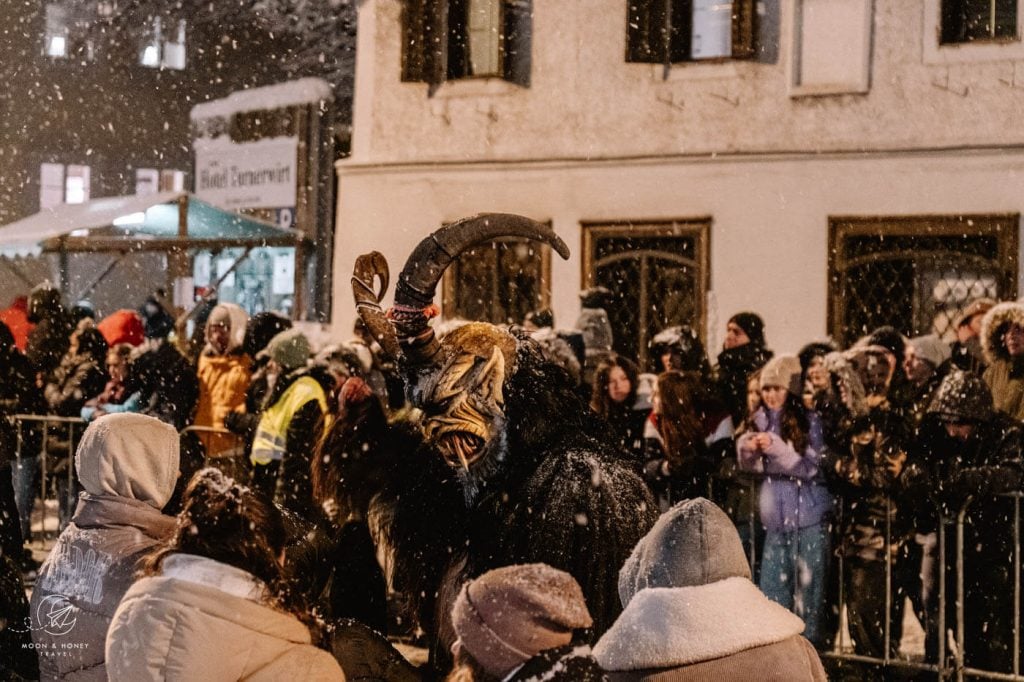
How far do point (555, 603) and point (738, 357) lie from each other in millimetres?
5873

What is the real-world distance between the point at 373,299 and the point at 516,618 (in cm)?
179

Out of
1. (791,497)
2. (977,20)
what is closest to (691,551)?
(791,497)

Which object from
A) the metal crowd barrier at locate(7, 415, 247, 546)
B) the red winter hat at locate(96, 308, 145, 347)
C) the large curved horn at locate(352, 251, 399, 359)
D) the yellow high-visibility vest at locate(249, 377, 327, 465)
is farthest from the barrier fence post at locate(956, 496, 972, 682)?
the red winter hat at locate(96, 308, 145, 347)

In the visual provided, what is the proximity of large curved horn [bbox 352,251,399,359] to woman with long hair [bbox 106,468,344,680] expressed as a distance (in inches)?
38.7

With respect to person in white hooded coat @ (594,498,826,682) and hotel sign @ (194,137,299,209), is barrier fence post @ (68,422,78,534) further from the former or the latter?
hotel sign @ (194,137,299,209)

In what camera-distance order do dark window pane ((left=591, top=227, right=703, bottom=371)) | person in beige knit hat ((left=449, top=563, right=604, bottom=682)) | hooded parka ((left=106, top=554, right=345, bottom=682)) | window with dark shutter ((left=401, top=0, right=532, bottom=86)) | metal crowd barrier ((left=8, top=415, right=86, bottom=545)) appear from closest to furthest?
person in beige knit hat ((left=449, top=563, right=604, bottom=682))
hooded parka ((left=106, top=554, right=345, bottom=682))
metal crowd barrier ((left=8, top=415, right=86, bottom=545))
dark window pane ((left=591, top=227, right=703, bottom=371))
window with dark shutter ((left=401, top=0, right=532, bottom=86))

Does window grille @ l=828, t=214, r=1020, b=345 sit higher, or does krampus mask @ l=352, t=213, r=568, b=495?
window grille @ l=828, t=214, r=1020, b=345

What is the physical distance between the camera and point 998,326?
691 centimetres

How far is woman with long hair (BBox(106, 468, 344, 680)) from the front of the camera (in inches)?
115

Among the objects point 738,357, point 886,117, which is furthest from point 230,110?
point 738,357

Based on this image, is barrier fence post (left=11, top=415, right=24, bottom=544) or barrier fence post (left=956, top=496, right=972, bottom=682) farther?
barrier fence post (left=11, top=415, right=24, bottom=544)

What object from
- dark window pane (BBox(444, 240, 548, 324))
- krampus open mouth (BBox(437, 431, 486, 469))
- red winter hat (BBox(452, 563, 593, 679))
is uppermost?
dark window pane (BBox(444, 240, 548, 324))

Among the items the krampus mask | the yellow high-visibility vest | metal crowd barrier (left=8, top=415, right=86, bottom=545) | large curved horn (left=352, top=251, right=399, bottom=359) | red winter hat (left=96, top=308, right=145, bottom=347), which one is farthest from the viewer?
red winter hat (left=96, top=308, right=145, bottom=347)

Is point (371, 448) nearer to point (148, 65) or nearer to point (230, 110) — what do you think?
point (230, 110)
